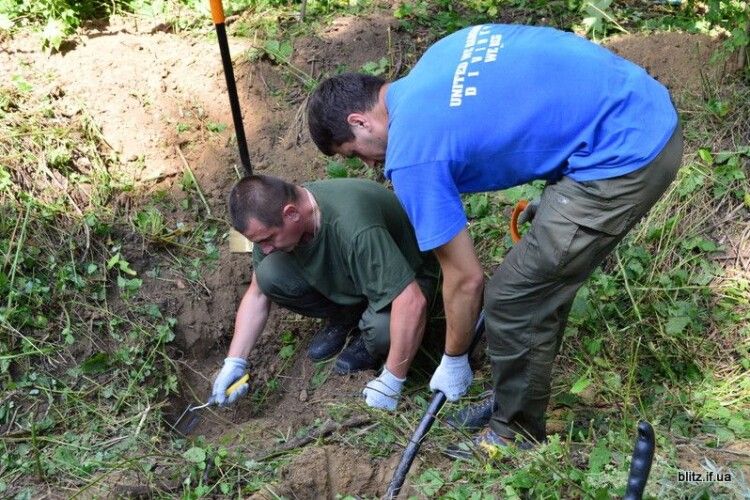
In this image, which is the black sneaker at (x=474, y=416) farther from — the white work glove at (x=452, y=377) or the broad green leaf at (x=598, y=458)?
the broad green leaf at (x=598, y=458)

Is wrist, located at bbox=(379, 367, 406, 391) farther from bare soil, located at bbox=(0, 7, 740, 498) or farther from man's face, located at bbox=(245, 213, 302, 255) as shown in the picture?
man's face, located at bbox=(245, 213, 302, 255)

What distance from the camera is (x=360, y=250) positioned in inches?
129

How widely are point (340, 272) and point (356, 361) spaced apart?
475 millimetres

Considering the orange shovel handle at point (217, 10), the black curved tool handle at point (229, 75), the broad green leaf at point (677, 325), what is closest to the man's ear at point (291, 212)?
the black curved tool handle at point (229, 75)

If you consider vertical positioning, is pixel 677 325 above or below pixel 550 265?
below

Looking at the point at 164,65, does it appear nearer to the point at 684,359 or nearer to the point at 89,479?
the point at 89,479

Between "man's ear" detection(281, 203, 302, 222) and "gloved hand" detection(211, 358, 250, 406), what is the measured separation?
2.64 feet

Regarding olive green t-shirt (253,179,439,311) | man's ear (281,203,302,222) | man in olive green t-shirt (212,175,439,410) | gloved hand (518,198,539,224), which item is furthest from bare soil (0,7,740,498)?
gloved hand (518,198,539,224)

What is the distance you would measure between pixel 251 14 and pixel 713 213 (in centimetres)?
319

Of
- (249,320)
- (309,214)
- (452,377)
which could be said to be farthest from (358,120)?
(249,320)

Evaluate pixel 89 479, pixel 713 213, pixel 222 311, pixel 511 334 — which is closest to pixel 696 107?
pixel 713 213

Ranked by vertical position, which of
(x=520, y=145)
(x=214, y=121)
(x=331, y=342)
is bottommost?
(x=331, y=342)

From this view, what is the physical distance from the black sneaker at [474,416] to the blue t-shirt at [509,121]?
1047 mm

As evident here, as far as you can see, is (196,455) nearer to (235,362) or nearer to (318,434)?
(318,434)
